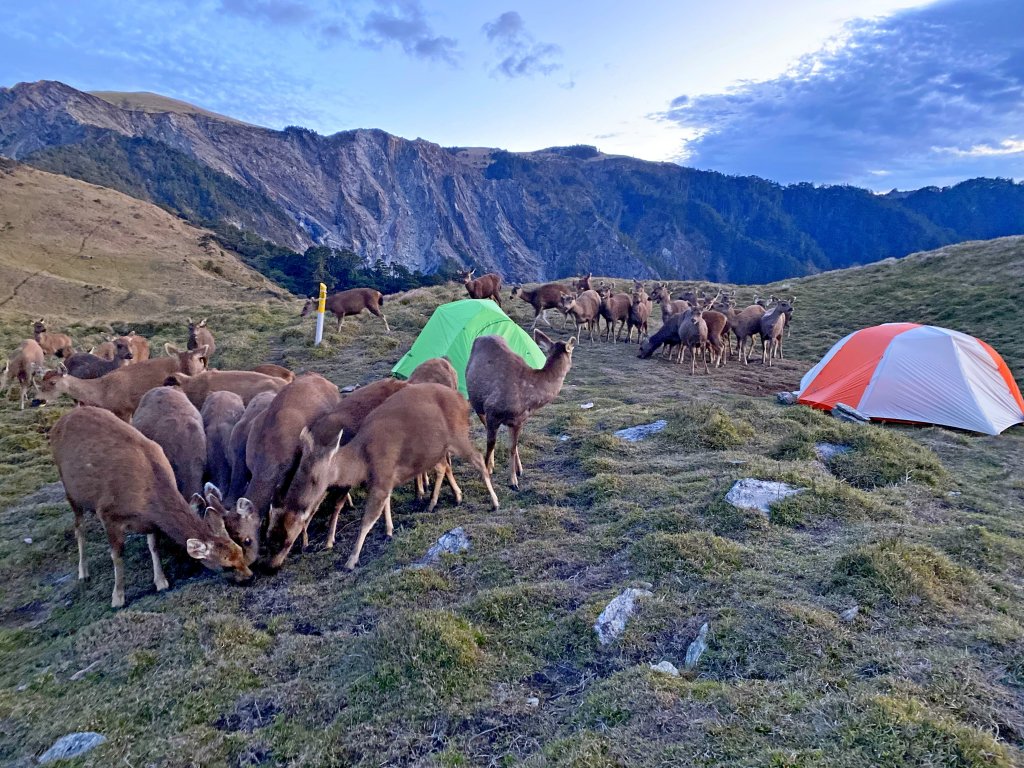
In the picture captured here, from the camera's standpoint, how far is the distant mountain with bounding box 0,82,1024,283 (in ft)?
338

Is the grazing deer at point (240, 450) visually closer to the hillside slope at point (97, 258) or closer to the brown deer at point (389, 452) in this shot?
the brown deer at point (389, 452)

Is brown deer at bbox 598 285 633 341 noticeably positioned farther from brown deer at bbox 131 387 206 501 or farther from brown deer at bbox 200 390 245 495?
brown deer at bbox 131 387 206 501

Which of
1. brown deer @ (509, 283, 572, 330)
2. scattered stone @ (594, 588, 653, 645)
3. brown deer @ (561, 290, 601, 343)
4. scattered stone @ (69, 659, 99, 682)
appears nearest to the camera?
scattered stone @ (594, 588, 653, 645)

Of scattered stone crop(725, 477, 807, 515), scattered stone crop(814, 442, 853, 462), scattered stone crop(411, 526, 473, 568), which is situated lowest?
scattered stone crop(411, 526, 473, 568)

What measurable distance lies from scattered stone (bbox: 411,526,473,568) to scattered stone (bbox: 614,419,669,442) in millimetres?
4291

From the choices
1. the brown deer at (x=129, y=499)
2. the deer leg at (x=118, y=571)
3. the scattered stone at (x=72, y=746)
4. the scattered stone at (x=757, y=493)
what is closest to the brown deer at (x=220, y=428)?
the brown deer at (x=129, y=499)

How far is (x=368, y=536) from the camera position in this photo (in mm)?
7184

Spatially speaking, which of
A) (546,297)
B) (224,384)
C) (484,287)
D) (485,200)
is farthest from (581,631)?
(485,200)

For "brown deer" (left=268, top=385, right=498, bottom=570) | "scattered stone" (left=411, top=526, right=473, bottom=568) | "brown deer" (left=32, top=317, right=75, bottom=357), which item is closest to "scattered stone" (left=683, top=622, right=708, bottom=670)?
"scattered stone" (left=411, top=526, right=473, bottom=568)

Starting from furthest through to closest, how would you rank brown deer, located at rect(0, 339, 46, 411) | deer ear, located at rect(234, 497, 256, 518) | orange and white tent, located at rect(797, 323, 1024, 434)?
brown deer, located at rect(0, 339, 46, 411) < orange and white tent, located at rect(797, 323, 1024, 434) < deer ear, located at rect(234, 497, 256, 518)

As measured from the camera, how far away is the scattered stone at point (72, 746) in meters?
3.93

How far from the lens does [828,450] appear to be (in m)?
8.91

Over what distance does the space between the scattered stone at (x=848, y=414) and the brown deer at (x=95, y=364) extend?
16.2 metres

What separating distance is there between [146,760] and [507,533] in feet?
12.1
